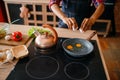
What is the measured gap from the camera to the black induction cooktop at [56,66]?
790 mm

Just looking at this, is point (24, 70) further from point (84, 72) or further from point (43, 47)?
point (84, 72)

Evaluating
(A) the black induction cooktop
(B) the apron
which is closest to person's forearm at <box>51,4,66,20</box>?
(B) the apron

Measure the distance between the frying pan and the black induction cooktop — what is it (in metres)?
0.03

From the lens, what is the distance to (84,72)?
820 millimetres

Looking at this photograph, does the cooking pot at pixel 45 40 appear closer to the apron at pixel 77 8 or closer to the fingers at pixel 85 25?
the fingers at pixel 85 25

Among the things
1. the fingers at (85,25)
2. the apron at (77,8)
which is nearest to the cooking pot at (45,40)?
the fingers at (85,25)

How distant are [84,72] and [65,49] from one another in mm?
190

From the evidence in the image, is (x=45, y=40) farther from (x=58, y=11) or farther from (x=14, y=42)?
(x=58, y=11)

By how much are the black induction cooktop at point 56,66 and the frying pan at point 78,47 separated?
26 mm

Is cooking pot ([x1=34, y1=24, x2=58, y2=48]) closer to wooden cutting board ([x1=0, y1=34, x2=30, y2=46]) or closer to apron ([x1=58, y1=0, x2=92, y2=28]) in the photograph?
wooden cutting board ([x1=0, y1=34, x2=30, y2=46])

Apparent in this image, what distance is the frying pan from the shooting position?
3.01 feet

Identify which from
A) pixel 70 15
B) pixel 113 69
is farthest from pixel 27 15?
pixel 113 69

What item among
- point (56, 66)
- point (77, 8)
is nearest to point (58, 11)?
point (77, 8)

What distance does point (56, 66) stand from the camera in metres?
0.85
